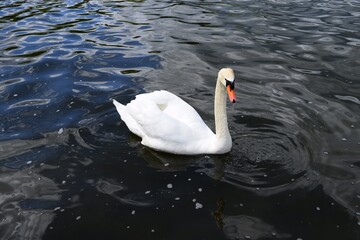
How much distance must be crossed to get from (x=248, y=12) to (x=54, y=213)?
13.9 meters

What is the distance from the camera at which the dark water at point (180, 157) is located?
22.2 ft

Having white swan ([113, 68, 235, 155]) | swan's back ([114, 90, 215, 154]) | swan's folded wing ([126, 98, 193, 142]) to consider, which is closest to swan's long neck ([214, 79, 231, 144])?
white swan ([113, 68, 235, 155])

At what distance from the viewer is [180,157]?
8312 mm

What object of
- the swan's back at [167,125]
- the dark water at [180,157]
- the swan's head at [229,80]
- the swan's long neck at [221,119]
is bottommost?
the dark water at [180,157]

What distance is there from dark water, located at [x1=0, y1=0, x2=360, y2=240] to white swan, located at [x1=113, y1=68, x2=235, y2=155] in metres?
0.23

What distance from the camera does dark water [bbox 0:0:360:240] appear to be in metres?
6.77

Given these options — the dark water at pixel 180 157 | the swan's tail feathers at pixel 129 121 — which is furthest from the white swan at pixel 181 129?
the dark water at pixel 180 157

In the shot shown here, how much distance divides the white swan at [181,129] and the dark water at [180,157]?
8.9 inches

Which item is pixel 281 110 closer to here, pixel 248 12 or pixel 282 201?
pixel 282 201

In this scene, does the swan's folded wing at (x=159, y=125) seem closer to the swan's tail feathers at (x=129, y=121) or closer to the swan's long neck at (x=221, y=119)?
the swan's tail feathers at (x=129, y=121)

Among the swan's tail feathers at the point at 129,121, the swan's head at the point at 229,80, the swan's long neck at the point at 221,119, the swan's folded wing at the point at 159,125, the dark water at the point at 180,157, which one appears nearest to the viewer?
the dark water at the point at 180,157

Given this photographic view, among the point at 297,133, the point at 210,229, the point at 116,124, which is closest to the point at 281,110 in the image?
the point at 297,133

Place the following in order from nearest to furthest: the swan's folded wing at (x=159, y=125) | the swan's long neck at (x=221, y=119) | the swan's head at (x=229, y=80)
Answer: the swan's head at (x=229, y=80) → the swan's long neck at (x=221, y=119) → the swan's folded wing at (x=159, y=125)

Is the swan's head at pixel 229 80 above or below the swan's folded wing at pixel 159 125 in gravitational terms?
above
